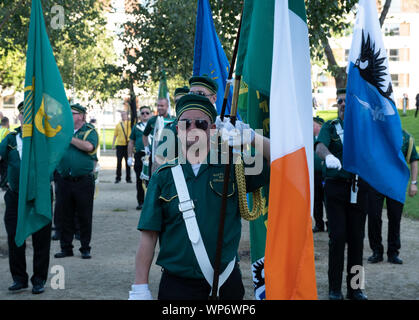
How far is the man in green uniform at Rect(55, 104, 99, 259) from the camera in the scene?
9.65 meters

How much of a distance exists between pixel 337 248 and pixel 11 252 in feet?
12.5

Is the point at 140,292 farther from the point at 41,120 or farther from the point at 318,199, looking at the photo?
the point at 318,199

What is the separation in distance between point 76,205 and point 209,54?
358 cm

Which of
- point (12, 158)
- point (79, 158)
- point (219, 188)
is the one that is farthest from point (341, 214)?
point (79, 158)

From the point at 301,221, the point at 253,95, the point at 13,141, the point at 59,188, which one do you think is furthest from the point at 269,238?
the point at 59,188

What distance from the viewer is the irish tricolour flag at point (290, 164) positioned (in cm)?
381

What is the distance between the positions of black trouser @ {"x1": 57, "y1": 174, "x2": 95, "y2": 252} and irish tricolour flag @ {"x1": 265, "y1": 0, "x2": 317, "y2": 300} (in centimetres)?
617

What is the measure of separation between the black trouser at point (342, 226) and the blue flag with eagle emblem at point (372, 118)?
1.86 meters

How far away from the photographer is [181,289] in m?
3.96

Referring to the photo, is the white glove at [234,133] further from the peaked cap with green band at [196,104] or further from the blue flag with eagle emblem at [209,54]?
the blue flag with eagle emblem at [209,54]

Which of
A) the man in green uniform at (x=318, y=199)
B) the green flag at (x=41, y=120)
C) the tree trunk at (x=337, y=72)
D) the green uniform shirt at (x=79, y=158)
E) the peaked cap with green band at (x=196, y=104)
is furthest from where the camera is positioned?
the tree trunk at (x=337, y=72)

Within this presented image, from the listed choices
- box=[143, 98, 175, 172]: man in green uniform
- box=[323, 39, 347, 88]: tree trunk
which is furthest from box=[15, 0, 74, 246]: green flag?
box=[323, 39, 347, 88]: tree trunk

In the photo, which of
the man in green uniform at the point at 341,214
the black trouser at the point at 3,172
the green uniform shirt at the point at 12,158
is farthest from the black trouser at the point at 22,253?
the man in green uniform at the point at 341,214

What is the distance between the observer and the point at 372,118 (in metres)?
5.41
